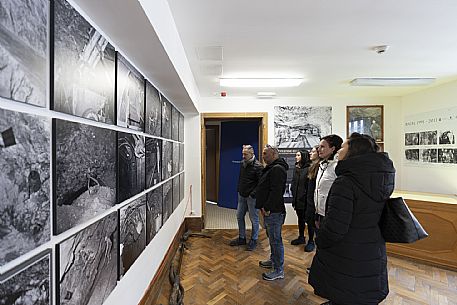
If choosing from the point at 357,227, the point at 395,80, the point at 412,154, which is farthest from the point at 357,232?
the point at 412,154

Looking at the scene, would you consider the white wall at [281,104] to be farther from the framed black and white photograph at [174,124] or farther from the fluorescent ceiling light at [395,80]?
the fluorescent ceiling light at [395,80]

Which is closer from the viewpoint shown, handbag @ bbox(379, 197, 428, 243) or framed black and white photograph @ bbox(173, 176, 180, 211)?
handbag @ bbox(379, 197, 428, 243)

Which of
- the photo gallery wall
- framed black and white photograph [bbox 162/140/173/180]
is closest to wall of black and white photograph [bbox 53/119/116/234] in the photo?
the photo gallery wall

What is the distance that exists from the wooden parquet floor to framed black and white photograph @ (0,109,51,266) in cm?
206

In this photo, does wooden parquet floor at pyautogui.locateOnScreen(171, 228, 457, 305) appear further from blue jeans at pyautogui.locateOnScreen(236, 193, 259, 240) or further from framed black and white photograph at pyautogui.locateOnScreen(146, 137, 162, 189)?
framed black and white photograph at pyautogui.locateOnScreen(146, 137, 162, 189)

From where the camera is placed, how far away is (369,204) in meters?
1.74

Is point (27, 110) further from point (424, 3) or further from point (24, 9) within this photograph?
point (424, 3)

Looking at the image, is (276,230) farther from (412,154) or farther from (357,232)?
(412,154)

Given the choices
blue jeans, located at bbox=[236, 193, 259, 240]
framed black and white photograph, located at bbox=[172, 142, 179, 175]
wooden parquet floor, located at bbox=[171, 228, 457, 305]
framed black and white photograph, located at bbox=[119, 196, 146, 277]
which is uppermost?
framed black and white photograph, located at bbox=[172, 142, 179, 175]

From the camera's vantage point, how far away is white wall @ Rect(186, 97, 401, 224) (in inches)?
193

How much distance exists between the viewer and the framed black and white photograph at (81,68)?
1.02m

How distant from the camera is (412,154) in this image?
4637 millimetres

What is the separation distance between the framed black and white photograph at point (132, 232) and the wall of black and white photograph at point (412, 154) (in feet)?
15.0

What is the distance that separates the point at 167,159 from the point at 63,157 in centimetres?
207
